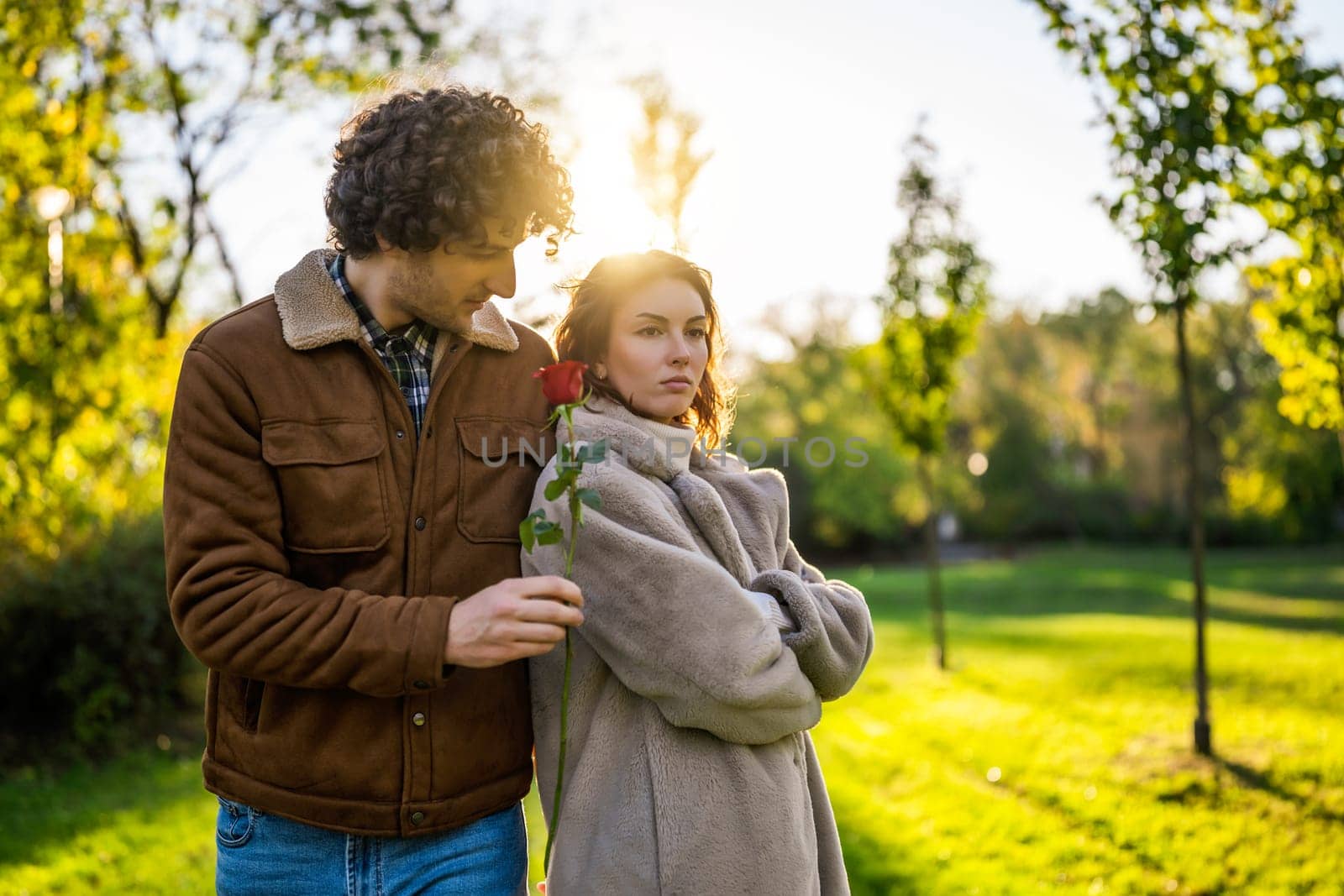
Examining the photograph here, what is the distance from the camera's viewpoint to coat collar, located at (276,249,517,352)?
2.22 metres

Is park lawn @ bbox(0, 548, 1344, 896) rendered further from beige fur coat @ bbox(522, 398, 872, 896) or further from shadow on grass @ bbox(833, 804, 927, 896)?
beige fur coat @ bbox(522, 398, 872, 896)

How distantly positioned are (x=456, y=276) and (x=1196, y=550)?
6961 millimetres

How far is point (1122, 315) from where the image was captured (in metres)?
43.5

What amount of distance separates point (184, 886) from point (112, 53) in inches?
312

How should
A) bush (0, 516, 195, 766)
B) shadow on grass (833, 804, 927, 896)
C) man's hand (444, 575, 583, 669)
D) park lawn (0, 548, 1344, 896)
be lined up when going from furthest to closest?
bush (0, 516, 195, 766)
park lawn (0, 548, 1344, 896)
shadow on grass (833, 804, 927, 896)
man's hand (444, 575, 583, 669)

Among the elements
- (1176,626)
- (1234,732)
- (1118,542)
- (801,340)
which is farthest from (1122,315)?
(1234,732)

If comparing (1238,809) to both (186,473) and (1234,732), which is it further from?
(186,473)

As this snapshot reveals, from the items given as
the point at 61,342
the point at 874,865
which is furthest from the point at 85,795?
the point at 874,865

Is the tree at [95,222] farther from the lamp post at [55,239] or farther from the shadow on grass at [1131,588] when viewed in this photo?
the shadow on grass at [1131,588]

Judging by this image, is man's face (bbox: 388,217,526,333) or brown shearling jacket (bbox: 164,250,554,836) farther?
man's face (bbox: 388,217,526,333)

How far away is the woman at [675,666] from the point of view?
2.18 m

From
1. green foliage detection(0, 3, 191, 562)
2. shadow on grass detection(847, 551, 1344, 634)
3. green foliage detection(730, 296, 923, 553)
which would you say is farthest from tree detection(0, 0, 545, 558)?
green foliage detection(730, 296, 923, 553)

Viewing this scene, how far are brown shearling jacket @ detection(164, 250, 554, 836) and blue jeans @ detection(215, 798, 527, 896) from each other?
0.20 ft

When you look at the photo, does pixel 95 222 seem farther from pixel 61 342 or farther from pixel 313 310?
pixel 313 310
